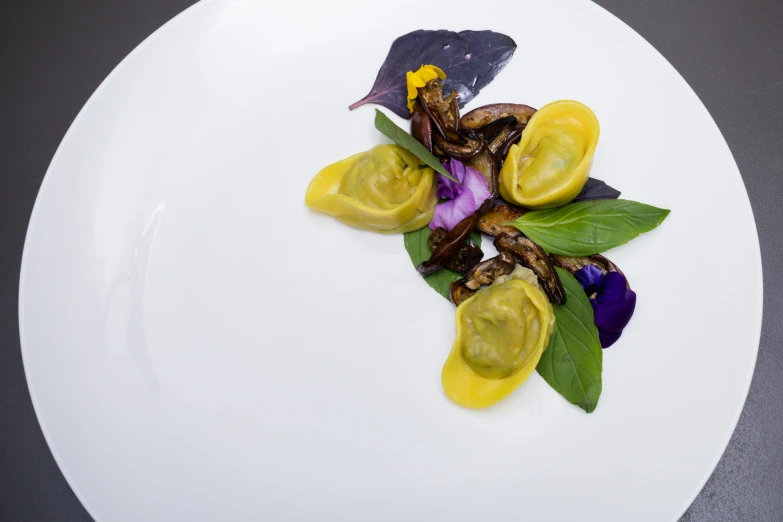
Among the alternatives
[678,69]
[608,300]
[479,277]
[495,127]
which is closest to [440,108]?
[495,127]

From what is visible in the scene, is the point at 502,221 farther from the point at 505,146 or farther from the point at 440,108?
the point at 440,108

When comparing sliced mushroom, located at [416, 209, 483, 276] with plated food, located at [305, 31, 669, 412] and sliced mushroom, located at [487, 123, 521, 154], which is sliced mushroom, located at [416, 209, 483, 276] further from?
sliced mushroom, located at [487, 123, 521, 154]

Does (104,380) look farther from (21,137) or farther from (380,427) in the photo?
(21,137)

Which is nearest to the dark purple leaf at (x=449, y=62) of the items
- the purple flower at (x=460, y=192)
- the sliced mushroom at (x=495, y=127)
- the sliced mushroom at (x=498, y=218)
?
the sliced mushroom at (x=495, y=127)

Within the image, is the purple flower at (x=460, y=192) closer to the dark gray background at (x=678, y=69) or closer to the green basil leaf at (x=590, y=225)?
the green basil leaf at (x=590, y=225)

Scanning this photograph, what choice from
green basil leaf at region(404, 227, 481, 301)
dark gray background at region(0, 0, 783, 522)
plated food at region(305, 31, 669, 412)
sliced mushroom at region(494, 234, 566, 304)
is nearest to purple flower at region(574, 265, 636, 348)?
plated food at region(305, 31, 669, 412)

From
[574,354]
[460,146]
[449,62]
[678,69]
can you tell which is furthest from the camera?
[678,69]

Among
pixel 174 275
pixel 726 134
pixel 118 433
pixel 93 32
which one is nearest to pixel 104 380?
pixel 118 433
